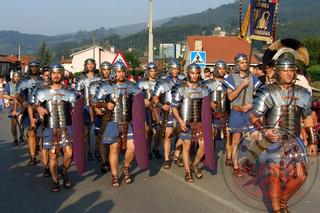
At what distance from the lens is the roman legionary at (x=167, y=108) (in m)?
8.47

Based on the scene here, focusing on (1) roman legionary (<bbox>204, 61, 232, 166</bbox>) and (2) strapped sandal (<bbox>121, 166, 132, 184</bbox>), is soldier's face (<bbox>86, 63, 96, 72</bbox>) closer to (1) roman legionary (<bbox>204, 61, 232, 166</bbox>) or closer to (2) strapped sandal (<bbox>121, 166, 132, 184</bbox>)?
(1) roman legionary (<bbox>204, 61, 232, 166</bbox>)

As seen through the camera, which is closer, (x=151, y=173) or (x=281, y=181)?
(x=281, y=181)

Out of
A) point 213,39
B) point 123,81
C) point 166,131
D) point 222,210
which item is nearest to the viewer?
point 222,210

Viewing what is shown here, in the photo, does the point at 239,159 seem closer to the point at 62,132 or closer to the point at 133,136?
the point at 133,136

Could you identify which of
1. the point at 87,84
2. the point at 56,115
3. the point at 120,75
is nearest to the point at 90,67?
the point at 87,84

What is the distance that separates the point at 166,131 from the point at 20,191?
279cm

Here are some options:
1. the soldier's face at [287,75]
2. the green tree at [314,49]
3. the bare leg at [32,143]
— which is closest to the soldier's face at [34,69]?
the bare leg at [32,143]

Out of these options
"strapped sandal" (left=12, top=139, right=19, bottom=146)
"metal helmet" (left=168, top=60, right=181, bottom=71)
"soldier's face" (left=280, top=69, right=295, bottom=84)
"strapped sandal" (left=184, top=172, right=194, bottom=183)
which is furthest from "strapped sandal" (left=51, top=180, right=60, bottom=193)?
"strapped sandal" (left=12, top=139, right=19, bottom=146)

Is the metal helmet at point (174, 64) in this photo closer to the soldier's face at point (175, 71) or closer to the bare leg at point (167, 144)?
the soldier's face at point (175, 71)

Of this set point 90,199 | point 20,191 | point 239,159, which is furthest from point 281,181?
point 20,191

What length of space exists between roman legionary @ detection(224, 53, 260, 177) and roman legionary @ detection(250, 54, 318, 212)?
7.14 feet

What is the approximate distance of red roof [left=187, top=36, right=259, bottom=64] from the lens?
2675 inches

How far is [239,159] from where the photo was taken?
7160 millimetres

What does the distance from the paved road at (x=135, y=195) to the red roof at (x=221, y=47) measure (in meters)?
59.5
